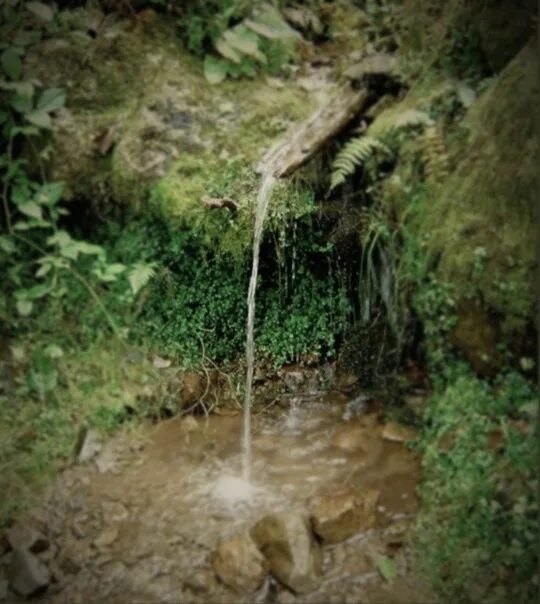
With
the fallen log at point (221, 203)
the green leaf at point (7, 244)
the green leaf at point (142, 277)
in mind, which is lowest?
the green leaf at point (7, 244)

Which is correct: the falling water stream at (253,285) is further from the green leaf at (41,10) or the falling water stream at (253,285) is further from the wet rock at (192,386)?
the green leaf at (41,10)

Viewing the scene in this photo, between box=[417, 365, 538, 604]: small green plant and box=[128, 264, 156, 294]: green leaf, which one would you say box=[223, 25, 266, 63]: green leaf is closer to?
box=[128, 264, 156, 294]: green leaf

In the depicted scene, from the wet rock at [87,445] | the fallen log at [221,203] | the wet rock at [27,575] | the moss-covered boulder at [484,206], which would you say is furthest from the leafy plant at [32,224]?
the moss-covered boulder at [484,206]

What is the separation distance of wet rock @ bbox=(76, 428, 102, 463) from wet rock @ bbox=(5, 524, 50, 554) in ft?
1.21

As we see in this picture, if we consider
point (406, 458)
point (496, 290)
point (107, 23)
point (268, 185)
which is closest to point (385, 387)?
point (406, 458)

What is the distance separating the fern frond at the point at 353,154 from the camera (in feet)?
7.66

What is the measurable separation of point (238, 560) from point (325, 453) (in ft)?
1.73

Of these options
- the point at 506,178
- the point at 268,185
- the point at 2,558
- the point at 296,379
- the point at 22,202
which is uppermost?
the point at 506,178

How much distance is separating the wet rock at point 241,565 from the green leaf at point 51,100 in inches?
83.1

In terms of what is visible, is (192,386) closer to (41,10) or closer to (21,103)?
(21,103)

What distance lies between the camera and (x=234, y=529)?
2262 millimetres

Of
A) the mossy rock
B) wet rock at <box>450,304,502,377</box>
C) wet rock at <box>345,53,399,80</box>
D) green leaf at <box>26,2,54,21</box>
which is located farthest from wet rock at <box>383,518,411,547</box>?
green leaf at <box>26,2,54,21</box>

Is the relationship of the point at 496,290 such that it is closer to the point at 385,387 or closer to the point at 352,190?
the point at 385,387

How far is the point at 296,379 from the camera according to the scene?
4.64 feet
